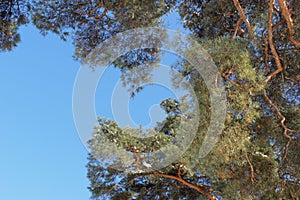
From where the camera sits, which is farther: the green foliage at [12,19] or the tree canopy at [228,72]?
the green foliage at [12,19]

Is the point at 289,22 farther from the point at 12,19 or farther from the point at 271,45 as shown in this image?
the point at 12,19

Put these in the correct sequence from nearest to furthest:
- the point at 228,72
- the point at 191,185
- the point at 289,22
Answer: the point at 228,72, the point at 289,22, the point at 191,185

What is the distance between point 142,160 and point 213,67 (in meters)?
2.02

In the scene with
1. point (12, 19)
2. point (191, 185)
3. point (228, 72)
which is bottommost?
point (228, 72)

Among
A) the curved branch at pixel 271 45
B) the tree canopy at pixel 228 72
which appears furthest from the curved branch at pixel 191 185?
the curved branch at pixel 271 45

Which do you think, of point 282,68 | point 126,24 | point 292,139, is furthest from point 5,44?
point 292,139

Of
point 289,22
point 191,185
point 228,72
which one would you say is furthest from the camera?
point 191,185

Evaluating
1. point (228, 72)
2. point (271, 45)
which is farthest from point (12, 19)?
point (271, 45)

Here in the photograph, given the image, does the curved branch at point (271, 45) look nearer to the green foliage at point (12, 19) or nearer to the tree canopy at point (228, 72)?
the tree canopy at point (228, 72)

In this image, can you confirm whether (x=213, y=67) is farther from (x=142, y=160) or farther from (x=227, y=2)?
(x=142, y=160)

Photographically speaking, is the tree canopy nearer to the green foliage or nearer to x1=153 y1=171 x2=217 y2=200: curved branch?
the green foliage

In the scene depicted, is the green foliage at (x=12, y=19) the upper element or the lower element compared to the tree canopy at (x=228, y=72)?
upper

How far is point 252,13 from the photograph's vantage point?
3.86 meters

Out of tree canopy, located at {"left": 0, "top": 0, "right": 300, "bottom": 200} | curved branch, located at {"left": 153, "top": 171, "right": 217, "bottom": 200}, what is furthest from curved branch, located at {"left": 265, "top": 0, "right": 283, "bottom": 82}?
curved branch, located at {"left": 153, "top": 171, "right": 217, "bottom": 200}
